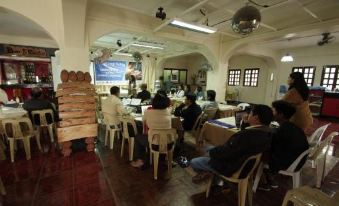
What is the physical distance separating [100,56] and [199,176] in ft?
14.9

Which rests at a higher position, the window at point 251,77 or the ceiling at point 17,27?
the ceiling at point 17,27

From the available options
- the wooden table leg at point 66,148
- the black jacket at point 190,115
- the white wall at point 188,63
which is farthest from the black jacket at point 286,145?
the white wall at point 188,63

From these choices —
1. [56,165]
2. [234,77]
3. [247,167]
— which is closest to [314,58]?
[234,77]

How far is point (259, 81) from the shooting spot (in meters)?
9.62

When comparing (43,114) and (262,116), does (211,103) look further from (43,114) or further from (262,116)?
(43,114)

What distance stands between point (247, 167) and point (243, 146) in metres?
0.25

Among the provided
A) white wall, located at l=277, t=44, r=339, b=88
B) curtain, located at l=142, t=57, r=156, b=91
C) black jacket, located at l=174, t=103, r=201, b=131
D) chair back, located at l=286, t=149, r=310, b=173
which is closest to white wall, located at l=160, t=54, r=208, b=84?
curtain, located at l=142, t=57, r=156, b=91

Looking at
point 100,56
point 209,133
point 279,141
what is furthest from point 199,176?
point 100,56

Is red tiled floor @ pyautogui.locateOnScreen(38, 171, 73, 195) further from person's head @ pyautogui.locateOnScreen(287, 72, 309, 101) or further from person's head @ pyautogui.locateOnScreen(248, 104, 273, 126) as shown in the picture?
person's head @ pyautogui.locateOnScreen(287, 72, 309, 101)

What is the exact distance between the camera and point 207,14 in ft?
13.6

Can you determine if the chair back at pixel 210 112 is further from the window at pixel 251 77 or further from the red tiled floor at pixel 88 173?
the window at pixel 251 77

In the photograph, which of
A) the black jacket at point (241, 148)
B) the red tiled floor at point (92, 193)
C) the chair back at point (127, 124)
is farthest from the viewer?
the chair back at point (127, 124)

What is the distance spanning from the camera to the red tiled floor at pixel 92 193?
2.00 metres

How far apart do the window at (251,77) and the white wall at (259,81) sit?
187mm
